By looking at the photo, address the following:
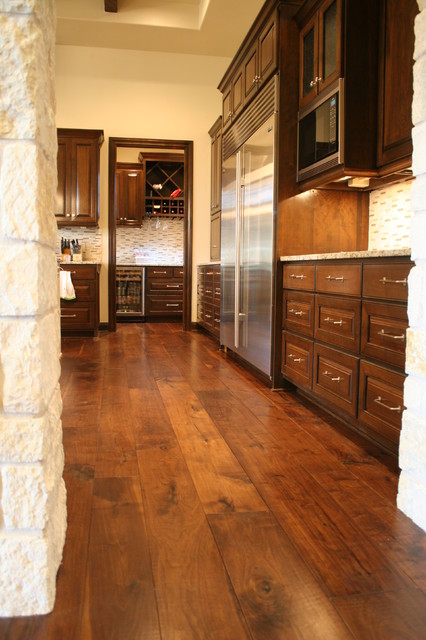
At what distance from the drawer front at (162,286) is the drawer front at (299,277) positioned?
15.8 feet

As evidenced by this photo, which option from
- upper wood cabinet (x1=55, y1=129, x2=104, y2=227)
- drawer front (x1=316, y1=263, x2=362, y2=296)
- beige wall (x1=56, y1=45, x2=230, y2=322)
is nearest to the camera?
drawer front (x1=316, y1=263, x2=362, y2=296)

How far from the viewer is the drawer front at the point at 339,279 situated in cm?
241

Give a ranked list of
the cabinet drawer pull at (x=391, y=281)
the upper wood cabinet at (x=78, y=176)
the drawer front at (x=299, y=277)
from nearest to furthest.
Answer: the cabinet drawer pull at (x=391, y=281), the drawer front at (x=299, y=277), the upper wood cabinet at (x=78, y=176)

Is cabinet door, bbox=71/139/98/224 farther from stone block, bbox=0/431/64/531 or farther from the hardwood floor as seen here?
stone block, bbox=0/431/64/531

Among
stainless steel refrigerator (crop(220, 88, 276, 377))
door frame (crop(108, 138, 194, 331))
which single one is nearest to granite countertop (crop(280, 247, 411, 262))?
stainless steel refrigerator (crop(220, 88, 276, 377))

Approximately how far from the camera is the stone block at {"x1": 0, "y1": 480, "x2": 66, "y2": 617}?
3.77 feet

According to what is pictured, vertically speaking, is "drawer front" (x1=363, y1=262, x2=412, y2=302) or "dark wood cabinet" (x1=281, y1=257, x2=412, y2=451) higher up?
Result: "drawer front" (x1=363, y1=262, x2=412, y2=302)

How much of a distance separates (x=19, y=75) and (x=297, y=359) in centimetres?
236

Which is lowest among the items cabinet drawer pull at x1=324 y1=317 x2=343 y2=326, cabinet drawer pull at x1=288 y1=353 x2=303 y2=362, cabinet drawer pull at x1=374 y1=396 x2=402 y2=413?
cabinet drawer pull at x1=374 y1=396 x2=402 y2=413

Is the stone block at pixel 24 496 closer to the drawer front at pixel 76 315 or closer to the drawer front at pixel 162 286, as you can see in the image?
the drawer front at pixel 76 315

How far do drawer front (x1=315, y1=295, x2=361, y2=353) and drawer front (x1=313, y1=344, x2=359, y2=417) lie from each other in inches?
2.2

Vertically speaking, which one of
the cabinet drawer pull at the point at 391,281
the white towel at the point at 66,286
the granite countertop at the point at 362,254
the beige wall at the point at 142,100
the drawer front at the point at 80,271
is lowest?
the white towel at the point at 66,286

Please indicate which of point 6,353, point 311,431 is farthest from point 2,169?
point 311,431

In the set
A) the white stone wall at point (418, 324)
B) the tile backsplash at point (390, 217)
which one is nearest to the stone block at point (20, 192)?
the white stone wall at point (418, 324)
